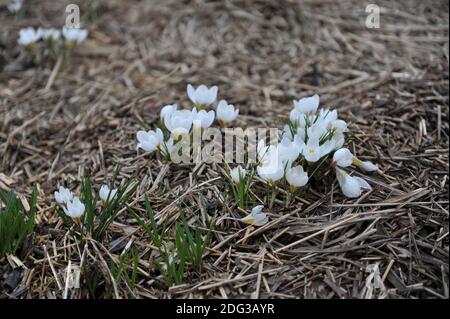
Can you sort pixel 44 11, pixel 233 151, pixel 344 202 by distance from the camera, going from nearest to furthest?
pixel 344 202 → pixel 233 151 → pixel 44 11

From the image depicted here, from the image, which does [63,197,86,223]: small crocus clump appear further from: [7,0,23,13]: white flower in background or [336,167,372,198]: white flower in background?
[7,0,23,13]: white flower in background

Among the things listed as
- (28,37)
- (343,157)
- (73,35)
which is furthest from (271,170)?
(28,37)

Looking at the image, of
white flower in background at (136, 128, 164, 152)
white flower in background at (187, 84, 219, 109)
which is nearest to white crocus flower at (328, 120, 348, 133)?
white flower in background at (187, 84, 219, 109)

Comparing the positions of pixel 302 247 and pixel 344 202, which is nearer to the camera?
pixel 302 247

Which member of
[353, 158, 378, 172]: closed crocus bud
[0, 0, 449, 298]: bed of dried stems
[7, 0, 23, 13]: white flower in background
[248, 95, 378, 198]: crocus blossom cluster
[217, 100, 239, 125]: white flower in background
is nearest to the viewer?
[0, 0, 449, 298]: bed of dried stems

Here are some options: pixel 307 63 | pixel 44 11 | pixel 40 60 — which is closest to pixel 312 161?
pixel 307 63

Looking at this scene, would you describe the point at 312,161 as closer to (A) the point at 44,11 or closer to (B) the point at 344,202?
(B) the point at 344,202
